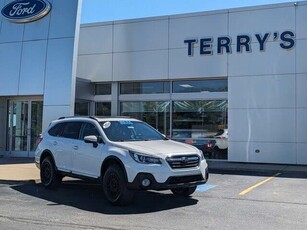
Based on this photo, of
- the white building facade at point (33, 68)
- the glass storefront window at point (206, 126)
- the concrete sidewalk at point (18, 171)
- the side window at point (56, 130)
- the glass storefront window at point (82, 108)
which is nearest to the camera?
the side window at point (56, 130)

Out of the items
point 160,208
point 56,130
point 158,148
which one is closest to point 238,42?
point 56,130

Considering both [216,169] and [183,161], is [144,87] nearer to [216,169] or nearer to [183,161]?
[216,169]

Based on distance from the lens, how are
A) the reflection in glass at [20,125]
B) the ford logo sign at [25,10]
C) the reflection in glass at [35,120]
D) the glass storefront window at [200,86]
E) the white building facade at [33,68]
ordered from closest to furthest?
the white building facade at [33,68], the glass storefront window at [200,86], the ford logo sign at [25,10], the reflection in glass at [35,120], the reflection in glass at [20,125]

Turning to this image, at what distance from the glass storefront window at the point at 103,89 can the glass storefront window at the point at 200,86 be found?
317 cm

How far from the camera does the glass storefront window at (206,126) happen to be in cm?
1873

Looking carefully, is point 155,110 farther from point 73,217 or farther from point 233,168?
point 73,217

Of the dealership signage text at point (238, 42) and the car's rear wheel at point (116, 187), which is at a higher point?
the dealership signage text at point (238, 42)

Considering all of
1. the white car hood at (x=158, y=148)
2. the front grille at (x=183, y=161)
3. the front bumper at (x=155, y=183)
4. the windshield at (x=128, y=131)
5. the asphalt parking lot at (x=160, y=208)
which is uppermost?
the windshield at (x=128, y=131)

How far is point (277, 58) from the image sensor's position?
1780 centimetres

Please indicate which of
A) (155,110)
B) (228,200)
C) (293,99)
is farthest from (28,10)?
(228,200)

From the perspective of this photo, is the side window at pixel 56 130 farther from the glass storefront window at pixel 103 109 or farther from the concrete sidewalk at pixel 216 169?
the glass storefront window at pixel 103 109

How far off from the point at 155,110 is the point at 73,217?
1215 cm

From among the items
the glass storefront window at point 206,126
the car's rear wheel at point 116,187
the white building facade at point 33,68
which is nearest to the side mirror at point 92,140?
the car's rear wheel at point 116,187

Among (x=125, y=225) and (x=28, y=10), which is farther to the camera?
(x=28, y=10)
